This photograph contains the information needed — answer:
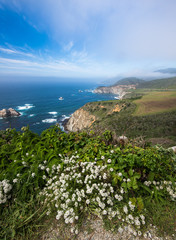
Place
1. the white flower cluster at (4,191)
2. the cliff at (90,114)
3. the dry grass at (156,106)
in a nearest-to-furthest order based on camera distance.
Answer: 1. the white flower cluster at (4,191)
2. the dry grass at (156,106)
3. the cliff at (90,114)

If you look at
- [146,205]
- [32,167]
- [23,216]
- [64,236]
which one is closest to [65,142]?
[32,167]

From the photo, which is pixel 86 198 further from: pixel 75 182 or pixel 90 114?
pixel 90 114

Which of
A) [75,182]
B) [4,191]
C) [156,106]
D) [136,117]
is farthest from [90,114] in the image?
[4,191]

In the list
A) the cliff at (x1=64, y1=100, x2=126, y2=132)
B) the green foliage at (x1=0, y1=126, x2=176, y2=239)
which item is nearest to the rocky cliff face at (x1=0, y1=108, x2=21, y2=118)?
the cliff at (x1=64, y1=100, x2=126, y2=132)

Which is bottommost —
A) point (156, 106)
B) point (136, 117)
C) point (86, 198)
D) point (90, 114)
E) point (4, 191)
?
point (90, 114)

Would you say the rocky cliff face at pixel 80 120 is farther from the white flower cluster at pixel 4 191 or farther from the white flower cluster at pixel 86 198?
the white flower cluster at pixel 4 191

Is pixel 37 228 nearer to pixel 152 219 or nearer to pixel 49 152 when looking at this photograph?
pixel 49 152

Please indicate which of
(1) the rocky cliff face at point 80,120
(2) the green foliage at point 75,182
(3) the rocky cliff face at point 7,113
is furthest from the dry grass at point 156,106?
(3) the rocky cliff face at point 7,113

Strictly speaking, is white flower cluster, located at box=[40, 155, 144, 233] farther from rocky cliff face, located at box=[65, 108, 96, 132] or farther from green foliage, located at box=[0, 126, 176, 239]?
rocky cliff face, located at box=[65, 108, 96, 132]
